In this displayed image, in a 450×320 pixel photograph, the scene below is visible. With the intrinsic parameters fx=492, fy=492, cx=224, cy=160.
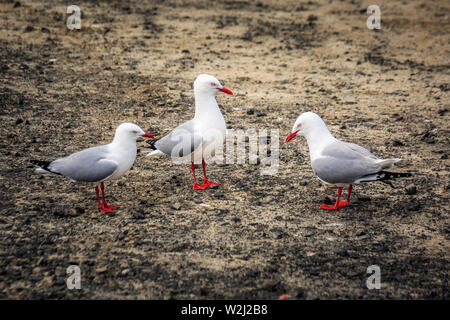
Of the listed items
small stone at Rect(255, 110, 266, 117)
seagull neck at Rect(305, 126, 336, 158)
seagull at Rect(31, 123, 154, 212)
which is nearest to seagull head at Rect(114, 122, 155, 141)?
seagull at Rect(31, 123, 154, 212)

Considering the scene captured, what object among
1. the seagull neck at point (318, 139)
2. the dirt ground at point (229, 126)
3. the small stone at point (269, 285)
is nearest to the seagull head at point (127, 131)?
the dirt ground at point (229, 126)

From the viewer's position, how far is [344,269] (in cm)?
465

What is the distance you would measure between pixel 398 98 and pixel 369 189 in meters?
3.48

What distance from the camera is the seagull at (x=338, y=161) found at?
539 cm

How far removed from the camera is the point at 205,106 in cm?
622

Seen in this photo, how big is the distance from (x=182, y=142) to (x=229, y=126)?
222 cm

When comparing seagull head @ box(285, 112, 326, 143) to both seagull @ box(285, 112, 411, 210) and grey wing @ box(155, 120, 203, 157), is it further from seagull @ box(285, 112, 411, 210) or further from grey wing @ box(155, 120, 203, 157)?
grey wing @ box(155, 120, 203, 157)

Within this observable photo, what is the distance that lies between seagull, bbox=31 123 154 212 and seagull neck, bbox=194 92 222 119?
3.08 ft

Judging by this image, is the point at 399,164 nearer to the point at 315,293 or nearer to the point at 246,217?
the point at 246,217

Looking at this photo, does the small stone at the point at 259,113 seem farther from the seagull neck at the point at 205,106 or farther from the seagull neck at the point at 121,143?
the seagull neck at the point at 121,143

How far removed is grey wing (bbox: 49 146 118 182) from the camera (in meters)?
5.39

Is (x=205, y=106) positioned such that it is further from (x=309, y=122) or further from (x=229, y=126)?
(x=229, y=126)

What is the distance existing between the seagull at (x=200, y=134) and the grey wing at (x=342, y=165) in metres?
1.32

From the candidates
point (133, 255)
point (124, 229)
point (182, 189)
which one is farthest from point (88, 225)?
point (182, 189)
